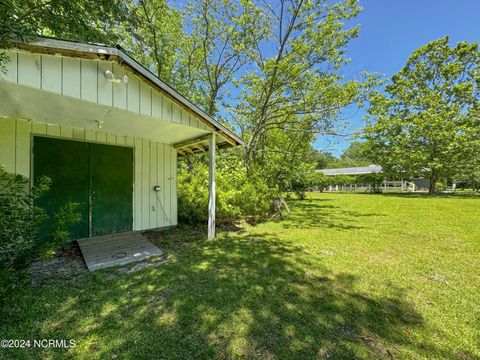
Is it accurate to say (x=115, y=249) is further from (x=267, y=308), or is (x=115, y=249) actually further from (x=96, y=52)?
(x=96, y=52)

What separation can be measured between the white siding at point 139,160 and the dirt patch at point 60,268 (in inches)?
67.9

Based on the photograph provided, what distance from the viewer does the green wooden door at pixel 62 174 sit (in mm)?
4582

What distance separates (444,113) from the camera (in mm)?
19156

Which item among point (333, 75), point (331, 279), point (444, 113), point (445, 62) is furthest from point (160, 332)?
point (445, 62)

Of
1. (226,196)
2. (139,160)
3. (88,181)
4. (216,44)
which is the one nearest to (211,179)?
(226,196)

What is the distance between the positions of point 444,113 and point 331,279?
23763mm

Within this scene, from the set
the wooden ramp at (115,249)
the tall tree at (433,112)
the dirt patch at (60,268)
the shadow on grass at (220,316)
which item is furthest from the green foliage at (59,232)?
the tall tree at (433,112)

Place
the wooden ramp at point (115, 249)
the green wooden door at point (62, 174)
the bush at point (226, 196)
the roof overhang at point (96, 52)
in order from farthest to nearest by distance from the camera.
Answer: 1. the bush at point (226, 196)
2. the green wooden door at point (62, 174)
3. the wooden ramp at point (115, 249)
4. the roof overhang at point (96, 52)

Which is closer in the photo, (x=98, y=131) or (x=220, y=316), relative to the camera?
(x=220, y=316)

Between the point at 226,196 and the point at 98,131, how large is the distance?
3.76 meters

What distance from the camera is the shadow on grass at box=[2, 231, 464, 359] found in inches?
79.7

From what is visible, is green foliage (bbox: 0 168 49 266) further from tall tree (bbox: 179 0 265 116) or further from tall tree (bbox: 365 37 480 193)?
tall tree (bbox: 365 37 480 193)

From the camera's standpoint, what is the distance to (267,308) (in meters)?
2.65

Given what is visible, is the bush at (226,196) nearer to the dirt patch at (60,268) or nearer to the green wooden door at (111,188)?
the green wooden door at (111,188)
